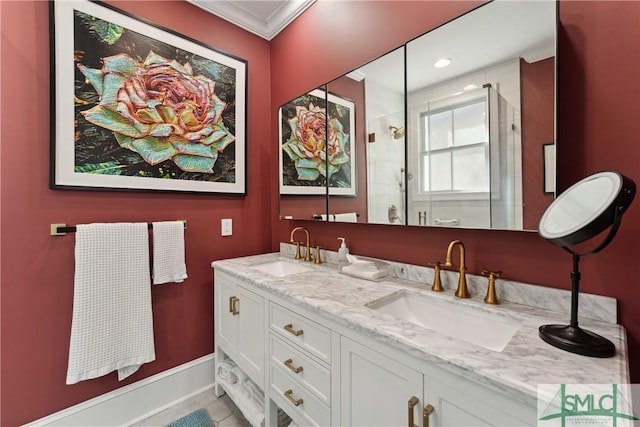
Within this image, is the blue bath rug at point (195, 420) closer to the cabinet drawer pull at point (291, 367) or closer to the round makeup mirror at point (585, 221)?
the cabinet drawer pull at point (291, 367)

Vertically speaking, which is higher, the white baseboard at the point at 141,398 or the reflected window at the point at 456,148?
the reflected window at the point at 456,148

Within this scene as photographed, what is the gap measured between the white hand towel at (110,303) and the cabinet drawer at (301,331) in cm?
86

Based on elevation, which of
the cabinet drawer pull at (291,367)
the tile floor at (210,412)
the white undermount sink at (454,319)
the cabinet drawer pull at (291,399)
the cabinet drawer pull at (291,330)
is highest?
the white undermount sink at (454,319)

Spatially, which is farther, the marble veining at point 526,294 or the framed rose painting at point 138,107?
the framed rose painting at point 138,107

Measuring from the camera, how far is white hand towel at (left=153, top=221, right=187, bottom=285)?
1.62 meters

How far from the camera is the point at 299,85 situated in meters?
2.01

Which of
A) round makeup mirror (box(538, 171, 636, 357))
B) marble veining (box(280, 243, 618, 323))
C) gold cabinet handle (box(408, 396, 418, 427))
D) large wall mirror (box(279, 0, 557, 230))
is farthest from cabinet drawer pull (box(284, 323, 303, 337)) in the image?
round makeup mirror (box(538, 171, 636, 357))

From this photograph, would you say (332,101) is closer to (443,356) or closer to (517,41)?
(517,41)

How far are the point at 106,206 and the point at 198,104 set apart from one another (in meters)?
0.86

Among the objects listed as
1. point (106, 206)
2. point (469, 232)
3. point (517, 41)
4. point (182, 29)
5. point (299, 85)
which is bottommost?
point (469, 232)

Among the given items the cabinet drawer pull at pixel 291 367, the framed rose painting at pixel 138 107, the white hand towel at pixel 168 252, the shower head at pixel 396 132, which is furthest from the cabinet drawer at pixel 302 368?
the framed rose painting at pixel 138 107

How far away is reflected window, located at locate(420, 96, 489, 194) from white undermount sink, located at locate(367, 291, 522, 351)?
18.9 inches

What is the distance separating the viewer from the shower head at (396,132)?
1.33 m

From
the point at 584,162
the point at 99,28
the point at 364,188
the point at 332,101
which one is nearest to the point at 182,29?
the point at 99,28
